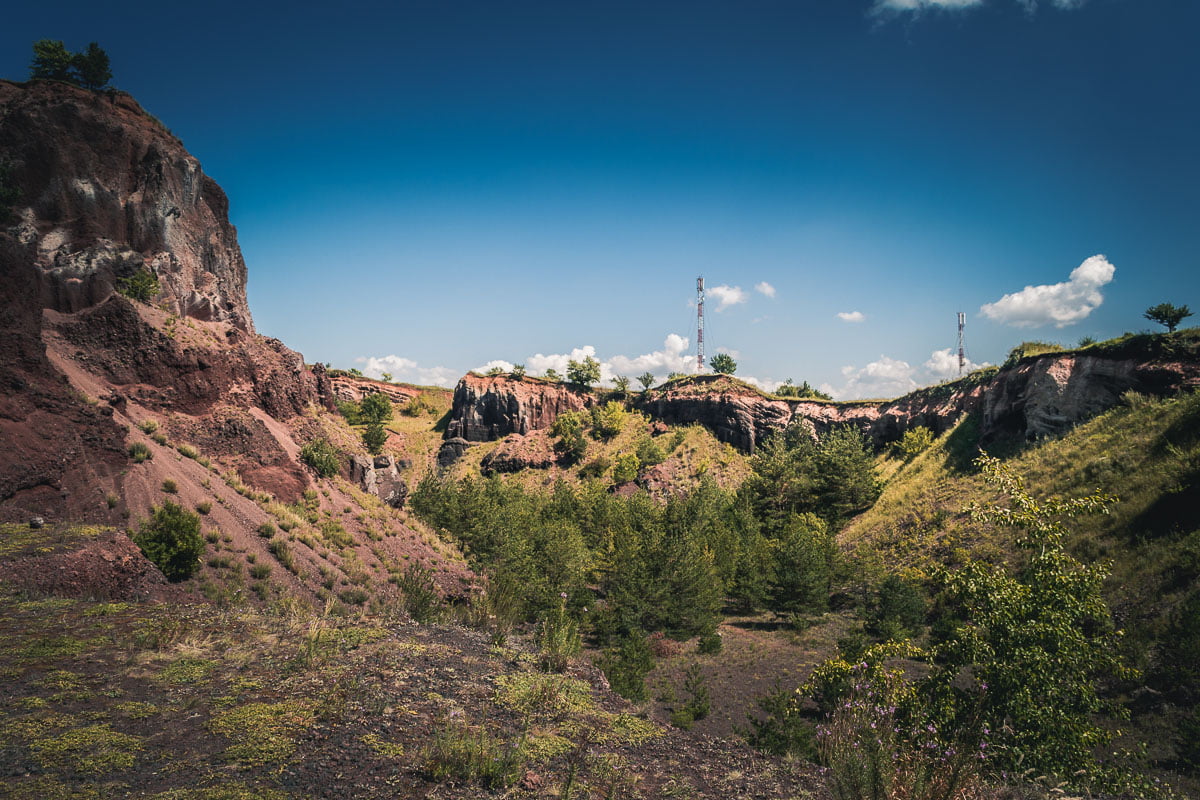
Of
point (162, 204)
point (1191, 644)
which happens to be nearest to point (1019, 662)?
point (1191, 644)

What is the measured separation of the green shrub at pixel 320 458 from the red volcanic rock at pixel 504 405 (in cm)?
→ 5618

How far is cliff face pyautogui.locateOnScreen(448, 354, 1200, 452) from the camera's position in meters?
29.5

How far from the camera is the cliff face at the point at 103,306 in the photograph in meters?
12.0

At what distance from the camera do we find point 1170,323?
A: 27.4 metres

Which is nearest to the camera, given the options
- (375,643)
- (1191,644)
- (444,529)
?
(375,643)

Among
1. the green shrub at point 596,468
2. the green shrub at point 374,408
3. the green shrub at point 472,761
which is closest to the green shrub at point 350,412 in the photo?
the green shrub at point 374,408

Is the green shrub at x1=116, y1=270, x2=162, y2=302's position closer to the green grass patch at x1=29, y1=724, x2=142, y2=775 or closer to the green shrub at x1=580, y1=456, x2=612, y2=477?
the green grass patch at x1=29, y1=724, x2=142, y2=775

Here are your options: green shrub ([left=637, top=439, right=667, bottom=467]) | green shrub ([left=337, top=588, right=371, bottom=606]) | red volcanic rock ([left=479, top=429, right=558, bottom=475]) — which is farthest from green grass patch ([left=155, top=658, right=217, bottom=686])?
red volcanic rock ([left=479, top=429, right=558, bottom=475])

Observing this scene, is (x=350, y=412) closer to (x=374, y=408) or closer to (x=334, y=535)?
(x=374, y=408)

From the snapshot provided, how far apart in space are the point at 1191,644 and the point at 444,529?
31.2 m

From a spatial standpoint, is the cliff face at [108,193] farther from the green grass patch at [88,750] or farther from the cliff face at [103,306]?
the green grass patch at [88,750]

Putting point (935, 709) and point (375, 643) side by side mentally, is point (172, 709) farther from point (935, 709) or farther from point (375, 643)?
point (935, 709)

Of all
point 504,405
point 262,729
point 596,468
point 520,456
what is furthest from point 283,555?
point 504,405

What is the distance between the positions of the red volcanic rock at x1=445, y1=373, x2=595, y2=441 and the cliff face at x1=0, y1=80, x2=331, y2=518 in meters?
40.7
